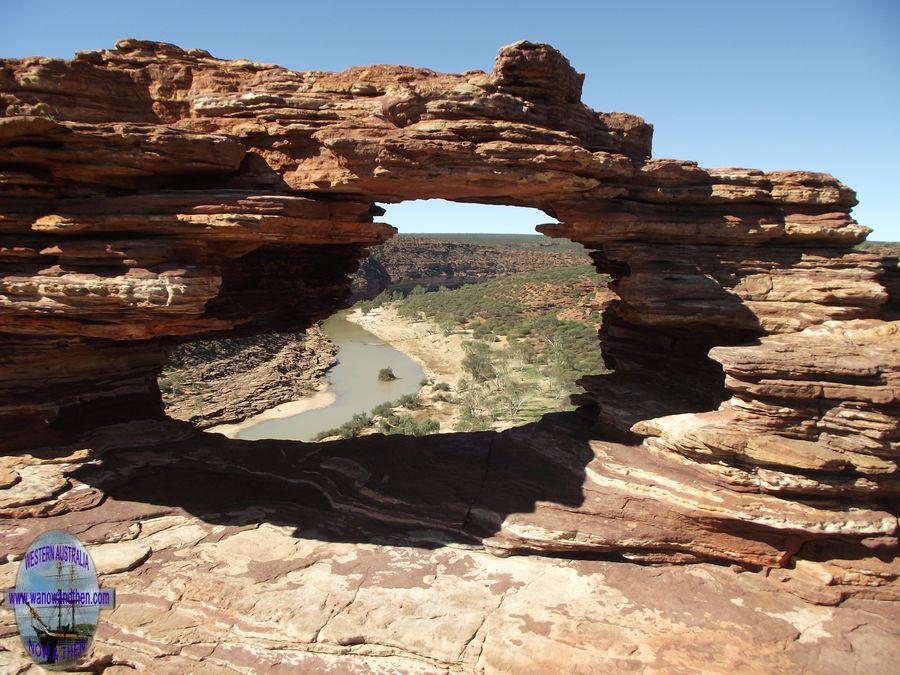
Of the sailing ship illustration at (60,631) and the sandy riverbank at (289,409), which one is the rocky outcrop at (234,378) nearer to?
the sandy riverbank at (289,409)

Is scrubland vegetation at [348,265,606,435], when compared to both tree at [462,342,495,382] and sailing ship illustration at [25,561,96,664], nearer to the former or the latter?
tree at [462,342,495,382]

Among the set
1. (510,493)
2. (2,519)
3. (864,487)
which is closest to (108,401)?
(2,519)

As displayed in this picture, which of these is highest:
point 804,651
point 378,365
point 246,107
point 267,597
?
point 246,107

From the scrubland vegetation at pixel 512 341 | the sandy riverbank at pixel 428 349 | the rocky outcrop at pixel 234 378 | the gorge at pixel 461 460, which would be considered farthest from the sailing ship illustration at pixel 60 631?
the sandy riverbank at pixel 428 349

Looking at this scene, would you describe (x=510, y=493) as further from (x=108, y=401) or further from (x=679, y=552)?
(x=108, y=401)

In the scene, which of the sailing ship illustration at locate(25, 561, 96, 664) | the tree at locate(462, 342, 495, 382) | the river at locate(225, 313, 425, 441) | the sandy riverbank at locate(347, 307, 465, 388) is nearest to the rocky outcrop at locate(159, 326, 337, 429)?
the river at locate(225, 313, 425, 441)
